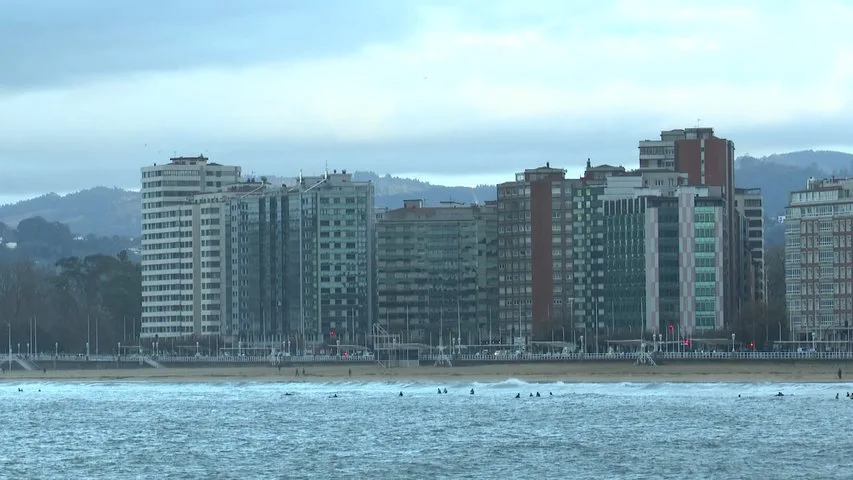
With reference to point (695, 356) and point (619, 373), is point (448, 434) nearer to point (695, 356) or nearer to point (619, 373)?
point (619, 373)

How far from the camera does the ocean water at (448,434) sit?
95188 mm

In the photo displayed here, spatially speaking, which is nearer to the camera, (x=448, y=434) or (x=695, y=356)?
(x=448, y=434)

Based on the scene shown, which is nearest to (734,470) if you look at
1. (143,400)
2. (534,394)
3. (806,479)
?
(806,479)

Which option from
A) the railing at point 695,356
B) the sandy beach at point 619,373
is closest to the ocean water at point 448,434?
the sandy beach at point 619,373

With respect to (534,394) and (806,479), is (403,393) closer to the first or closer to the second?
(534,394)

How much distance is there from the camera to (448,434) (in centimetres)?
11644

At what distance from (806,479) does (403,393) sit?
84812mm

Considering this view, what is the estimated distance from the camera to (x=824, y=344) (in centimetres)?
19788

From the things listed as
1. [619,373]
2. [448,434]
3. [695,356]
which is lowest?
[448,434]

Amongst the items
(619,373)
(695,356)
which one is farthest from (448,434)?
(695,356)

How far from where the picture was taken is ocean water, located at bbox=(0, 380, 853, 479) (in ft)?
312

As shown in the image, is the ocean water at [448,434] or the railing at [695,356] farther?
the railing at [695,356]

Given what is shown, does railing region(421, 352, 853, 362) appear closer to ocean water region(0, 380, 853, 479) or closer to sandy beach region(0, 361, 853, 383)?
sandy beach region(0, 361, 853, 383)

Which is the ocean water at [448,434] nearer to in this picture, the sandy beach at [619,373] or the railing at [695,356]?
the sandy beach at [619,373]
